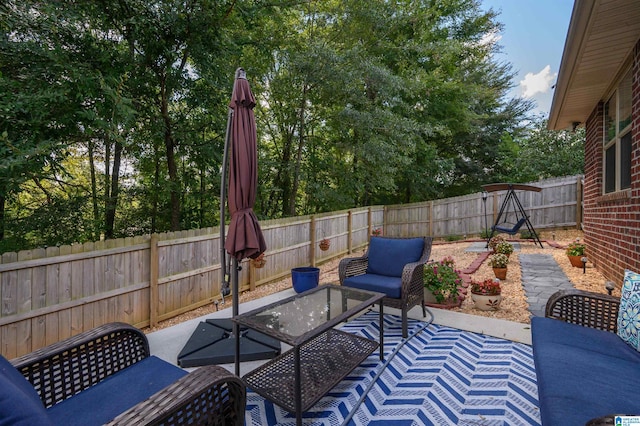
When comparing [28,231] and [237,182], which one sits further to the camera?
[28,231]

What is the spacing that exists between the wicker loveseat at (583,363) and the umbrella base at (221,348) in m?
1.80

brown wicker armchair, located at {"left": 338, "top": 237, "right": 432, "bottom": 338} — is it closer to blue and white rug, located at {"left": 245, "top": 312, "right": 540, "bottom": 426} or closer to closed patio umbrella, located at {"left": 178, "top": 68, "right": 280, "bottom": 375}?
blue and white rug, located at {"left": 245, "top": 312, "right": 540, "bottom": 426}

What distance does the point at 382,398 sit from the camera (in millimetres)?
2094

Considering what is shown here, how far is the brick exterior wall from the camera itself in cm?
305

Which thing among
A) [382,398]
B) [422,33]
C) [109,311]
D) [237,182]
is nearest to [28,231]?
[109,311]

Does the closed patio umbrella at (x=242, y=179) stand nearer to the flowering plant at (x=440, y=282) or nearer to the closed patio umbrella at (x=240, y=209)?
the closed patio umbrella at (x=240, y=209)

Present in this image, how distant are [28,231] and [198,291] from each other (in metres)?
2.55

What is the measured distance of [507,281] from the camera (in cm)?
499

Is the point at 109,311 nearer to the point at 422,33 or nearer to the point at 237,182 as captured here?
the point at 237,182

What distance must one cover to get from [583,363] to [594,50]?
3273 mm

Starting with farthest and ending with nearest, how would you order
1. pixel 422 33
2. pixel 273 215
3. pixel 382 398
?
pixel 422 33
pixel 273 215
pixel 382 398

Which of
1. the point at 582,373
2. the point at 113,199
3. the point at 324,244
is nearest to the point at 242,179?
the point at 582,373

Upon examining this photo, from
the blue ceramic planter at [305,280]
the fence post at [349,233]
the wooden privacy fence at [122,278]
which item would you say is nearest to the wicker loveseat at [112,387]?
the wooden privacy fence at [122,278]

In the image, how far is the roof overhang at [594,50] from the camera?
2477mm
